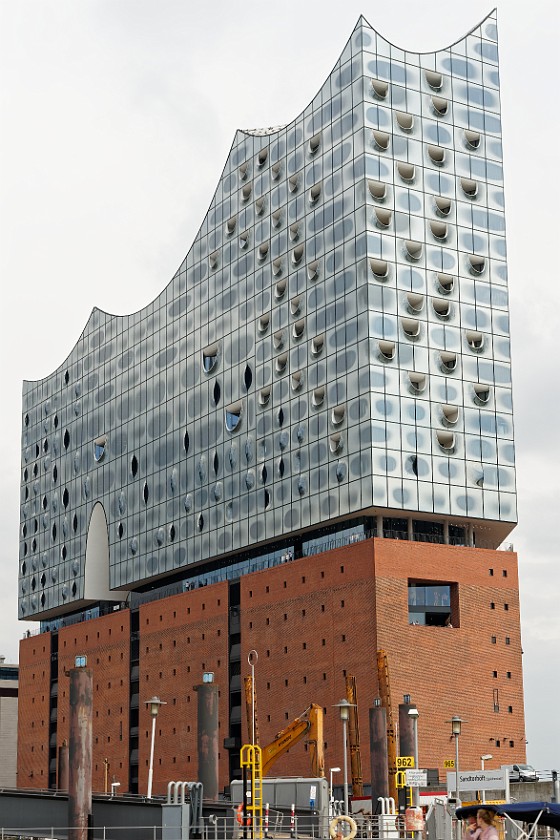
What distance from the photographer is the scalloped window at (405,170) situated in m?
79.9

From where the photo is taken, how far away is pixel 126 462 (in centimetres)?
10488

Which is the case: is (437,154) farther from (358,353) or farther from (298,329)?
(358,353)

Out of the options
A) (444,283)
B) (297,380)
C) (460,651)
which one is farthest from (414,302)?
(460,651)

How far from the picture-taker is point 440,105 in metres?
82.6

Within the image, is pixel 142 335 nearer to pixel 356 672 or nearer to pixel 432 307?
pixel 432 307

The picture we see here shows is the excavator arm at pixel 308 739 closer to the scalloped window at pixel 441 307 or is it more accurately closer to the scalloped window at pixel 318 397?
the scalloped window at pixel 318 397

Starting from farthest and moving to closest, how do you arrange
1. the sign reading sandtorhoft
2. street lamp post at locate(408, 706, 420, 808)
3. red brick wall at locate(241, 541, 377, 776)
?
1. red brick wall at locate(241, 541, 377, 776)
2. street lamp post at locate(408, 706, 420, 808)
3. the sign reading sandtorhoft

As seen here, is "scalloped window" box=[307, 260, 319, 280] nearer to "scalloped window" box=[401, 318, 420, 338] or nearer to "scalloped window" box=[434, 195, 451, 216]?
"scalloped window" box=[401, 318, 420, 338]

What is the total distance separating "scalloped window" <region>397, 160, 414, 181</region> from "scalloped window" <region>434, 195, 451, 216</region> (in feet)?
6.94

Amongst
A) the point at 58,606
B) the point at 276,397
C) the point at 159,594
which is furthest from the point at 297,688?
the point at 58,606

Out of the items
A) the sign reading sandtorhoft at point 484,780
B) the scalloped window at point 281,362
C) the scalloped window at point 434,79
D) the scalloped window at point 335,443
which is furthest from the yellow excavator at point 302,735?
the scalloped window at point 434,79

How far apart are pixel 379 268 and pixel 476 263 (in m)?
7.19

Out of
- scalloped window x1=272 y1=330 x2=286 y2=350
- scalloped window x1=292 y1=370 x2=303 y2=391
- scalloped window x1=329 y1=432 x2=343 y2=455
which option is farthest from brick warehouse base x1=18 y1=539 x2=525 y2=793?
scalloped window x1=272 y1=330 x2=286 y2=350

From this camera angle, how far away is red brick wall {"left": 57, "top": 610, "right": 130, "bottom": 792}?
9881 centimetres
